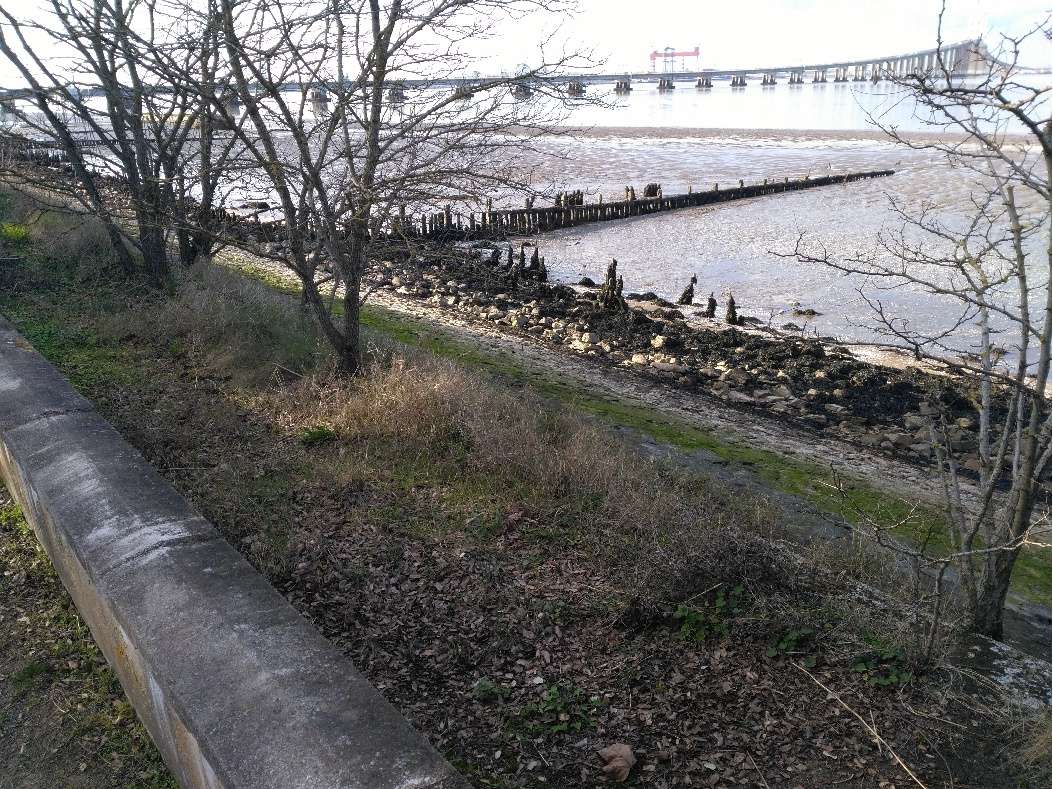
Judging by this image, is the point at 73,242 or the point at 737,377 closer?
the point at 737,377

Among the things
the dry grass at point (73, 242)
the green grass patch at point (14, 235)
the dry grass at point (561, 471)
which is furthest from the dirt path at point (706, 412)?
the green grass patch at point (14, 235)

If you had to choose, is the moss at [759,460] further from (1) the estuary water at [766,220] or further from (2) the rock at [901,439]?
(1) the estuary water at [766,220]

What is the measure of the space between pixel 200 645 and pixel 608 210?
2793 centimetres

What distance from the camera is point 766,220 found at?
28.8 m

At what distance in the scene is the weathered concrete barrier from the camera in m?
3.19

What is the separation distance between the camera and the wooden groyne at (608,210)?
25703 mm

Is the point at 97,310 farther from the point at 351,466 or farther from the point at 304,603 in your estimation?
the point at 304,603

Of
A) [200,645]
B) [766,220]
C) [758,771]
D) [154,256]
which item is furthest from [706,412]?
[766,220]

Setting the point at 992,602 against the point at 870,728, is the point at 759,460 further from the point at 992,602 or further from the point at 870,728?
the point at 870,728

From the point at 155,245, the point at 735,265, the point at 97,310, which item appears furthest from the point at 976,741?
the point at 735,265

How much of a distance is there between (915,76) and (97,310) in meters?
9.91

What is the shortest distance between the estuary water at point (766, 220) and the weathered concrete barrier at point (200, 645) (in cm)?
331

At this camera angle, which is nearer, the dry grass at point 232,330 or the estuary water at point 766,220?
the dry grass at point 232,330

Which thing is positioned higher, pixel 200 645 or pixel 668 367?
pixel 200 645
